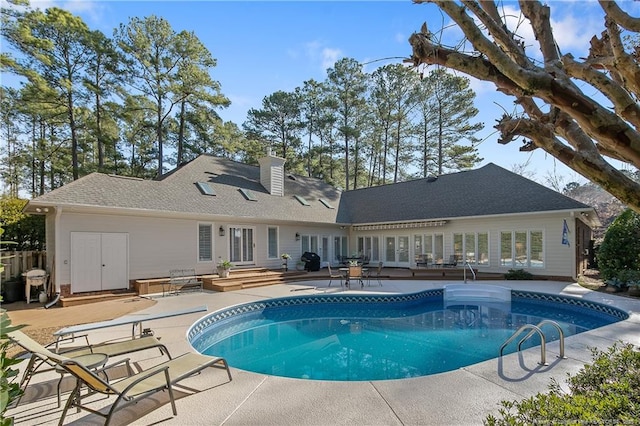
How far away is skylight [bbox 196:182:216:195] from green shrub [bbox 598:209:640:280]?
16.5m

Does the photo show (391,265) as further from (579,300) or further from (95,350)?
(95,350)

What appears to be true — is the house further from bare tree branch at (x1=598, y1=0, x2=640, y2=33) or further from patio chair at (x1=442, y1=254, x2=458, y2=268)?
bare tree branch at (x1=598, y1=0, x2=640, y2=33)

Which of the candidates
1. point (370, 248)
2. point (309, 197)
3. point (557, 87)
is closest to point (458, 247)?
point (370, 248)

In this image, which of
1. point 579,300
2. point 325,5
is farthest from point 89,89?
point 579,300

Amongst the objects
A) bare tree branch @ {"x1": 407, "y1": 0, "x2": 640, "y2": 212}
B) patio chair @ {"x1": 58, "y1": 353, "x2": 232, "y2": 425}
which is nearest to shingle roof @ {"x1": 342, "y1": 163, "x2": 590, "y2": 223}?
bare tree branch @ {"x1": 407, "y1": 0, "x2": 640, "y2": 212}

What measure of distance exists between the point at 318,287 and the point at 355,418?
995cm

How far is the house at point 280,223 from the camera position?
1151cm

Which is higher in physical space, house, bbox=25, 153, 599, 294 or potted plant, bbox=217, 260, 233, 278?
house, bbox=25, 153, 599, 294

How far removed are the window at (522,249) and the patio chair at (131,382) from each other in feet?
50.0

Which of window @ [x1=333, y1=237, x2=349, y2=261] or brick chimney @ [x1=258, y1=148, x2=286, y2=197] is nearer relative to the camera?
brick chimney @ [x1=258, y1=148, x2=286, y2=197]

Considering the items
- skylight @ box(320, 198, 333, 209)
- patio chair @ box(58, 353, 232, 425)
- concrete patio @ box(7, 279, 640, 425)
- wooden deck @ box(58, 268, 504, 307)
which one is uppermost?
skylight @ box(320, 198, 333, 209)

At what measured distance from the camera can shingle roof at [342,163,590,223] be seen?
49.5ft

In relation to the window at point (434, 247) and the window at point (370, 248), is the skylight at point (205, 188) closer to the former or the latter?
the window at point (370, 248)

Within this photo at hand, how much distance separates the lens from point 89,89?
1961 cm
